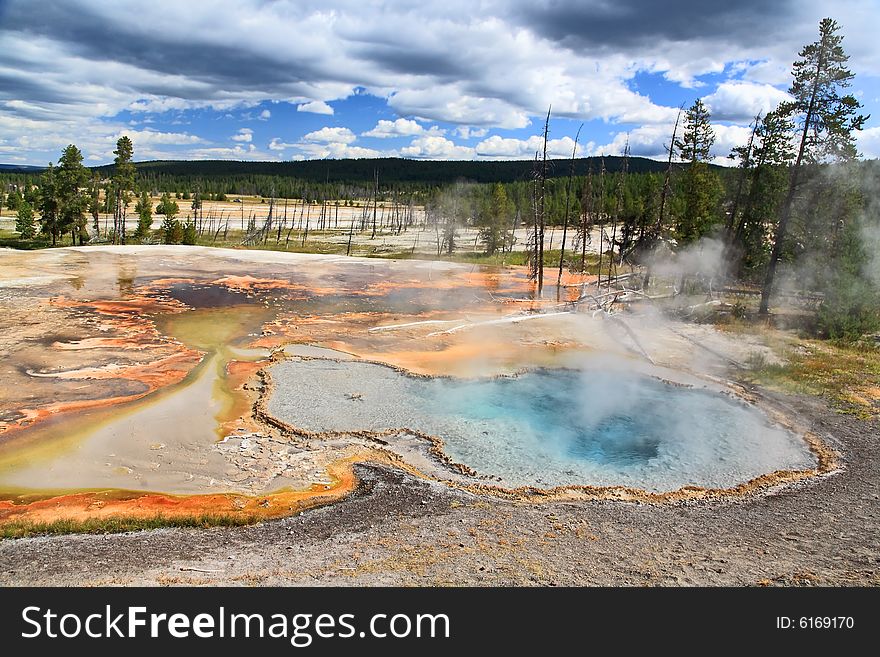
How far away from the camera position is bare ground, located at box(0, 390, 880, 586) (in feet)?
24.3

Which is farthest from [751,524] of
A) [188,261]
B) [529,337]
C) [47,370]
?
[188,261]

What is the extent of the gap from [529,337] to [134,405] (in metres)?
12.9

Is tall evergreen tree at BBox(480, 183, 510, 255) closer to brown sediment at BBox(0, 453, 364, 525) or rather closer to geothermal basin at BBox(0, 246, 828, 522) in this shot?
geothermal basin at BBox(0, 246, 828, 522)

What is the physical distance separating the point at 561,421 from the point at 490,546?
599 cm

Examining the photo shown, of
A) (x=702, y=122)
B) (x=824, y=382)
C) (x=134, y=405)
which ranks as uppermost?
(x=702, y=122)

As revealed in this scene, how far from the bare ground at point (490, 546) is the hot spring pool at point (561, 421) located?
1.28m

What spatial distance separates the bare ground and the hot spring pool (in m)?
1.28

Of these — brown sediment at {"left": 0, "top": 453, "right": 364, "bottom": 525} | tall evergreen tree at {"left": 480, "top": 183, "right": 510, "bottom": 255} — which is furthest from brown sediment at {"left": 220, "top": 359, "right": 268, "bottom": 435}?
tall evergreen tree at {"left": 480, "top": 183, "right": 510, "bottom": 255}

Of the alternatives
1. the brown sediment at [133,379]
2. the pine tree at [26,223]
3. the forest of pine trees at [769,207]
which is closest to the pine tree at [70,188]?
the forest of pine trees at [769,207]

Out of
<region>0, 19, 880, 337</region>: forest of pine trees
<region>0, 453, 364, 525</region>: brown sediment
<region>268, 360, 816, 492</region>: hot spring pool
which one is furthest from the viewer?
<region>0, 19, 880, 337</region>: forest of pine trees

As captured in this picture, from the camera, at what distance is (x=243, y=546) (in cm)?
824

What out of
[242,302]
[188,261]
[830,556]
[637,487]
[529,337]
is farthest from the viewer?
[188,261]
